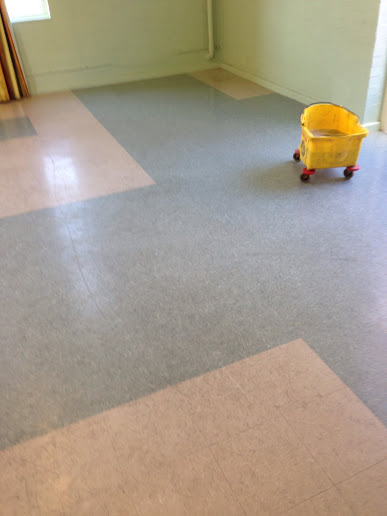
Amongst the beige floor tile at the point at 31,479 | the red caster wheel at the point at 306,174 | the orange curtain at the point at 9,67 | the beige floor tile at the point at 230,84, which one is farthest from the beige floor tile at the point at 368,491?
the orange curtain at the point at 9,67

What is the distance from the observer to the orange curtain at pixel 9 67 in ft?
14.8

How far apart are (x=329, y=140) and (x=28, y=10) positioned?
372 cm

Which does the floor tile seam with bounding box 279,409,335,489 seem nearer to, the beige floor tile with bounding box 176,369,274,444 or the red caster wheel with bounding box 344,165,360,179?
the beige floor tile with bounding box 176,369,274,444

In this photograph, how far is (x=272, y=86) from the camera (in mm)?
4660

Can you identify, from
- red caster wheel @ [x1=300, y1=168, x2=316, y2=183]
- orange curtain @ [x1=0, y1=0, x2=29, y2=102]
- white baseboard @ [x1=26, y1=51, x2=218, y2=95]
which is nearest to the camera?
red caster wheel @ [x1=300, y1=168, x2=316, y2=183]

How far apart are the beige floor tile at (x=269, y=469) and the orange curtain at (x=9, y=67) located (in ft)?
14.9

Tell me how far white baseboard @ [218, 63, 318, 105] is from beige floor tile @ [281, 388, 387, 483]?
3226mm

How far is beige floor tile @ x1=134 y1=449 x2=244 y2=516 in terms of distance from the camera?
4.24ft

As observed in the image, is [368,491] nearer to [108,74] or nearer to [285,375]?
[285,375]

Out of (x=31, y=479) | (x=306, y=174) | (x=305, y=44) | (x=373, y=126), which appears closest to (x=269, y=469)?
(x=31, y=479)

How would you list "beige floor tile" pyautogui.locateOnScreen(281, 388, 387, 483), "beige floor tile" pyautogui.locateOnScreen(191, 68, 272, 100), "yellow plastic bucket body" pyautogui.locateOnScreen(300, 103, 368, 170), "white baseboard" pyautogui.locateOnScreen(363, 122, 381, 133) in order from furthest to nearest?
1. "beige floor tile" pyautogui.locateOnScreen(191, 68, 272, 100)
2. "white baseboard" pyautogui.locateOnScreen(363, 122, 381, 133)
3. "yellow plastic bucket body" pyautogui.locateOnScreen(300, 103, 368, 170)
4. "beige floor tile" pyautogui.locateOnScreen(281, 388, 387, 483)

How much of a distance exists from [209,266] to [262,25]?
10.9 ft

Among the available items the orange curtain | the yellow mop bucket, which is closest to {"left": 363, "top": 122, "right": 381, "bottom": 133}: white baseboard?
the yellow mop bucket

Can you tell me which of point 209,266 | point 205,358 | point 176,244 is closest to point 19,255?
point 176,244
